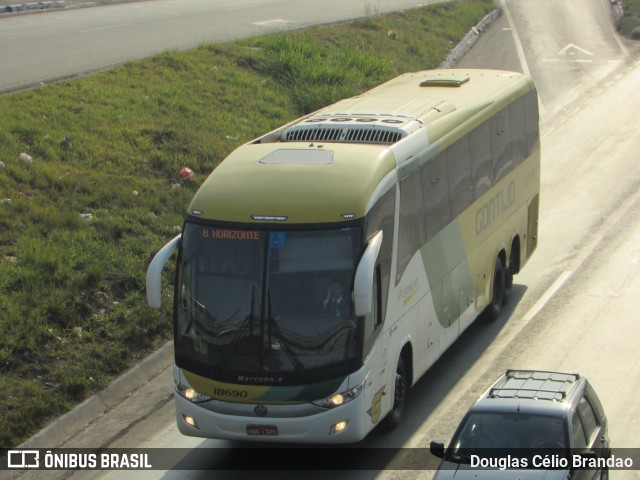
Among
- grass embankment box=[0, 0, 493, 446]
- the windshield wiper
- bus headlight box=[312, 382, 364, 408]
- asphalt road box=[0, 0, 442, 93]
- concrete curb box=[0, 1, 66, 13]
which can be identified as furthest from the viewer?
concrete curb box=[0, 1, 66, 13]

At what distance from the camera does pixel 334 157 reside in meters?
12.8

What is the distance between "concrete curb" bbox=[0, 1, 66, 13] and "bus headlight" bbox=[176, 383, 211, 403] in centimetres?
2652

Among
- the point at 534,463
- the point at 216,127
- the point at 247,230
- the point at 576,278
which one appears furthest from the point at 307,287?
the point at 216,127

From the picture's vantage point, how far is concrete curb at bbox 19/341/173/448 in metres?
13.6

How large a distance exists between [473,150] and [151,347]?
5.36 meters

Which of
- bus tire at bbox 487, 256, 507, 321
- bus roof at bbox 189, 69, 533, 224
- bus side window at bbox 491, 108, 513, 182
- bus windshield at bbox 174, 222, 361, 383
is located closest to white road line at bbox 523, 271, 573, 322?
bus tire at bbox 487, 256, 507, 321

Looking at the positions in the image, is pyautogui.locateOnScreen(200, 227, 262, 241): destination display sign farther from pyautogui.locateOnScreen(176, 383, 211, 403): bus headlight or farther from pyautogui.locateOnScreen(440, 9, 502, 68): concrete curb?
pyautogui.locateOnScreen(440, 9, 502, 68): concrete curb

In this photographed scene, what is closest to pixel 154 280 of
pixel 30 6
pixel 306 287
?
pixel 306 287

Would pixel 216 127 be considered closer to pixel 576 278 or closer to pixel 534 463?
pixel 576 278

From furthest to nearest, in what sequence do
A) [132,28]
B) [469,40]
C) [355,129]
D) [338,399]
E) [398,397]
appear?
[469,40]
[132,28]
[355,129]
[398,397]
[338,399]

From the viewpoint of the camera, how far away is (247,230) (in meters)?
11.8

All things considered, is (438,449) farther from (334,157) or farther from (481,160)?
(481,160)

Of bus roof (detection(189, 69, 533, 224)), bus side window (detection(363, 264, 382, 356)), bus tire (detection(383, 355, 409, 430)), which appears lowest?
bus tire (detection(383, 355, 409, 430))

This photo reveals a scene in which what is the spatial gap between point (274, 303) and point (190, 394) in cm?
144
